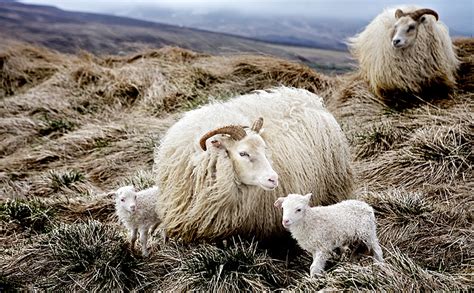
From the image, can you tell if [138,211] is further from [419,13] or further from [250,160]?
[419,13]

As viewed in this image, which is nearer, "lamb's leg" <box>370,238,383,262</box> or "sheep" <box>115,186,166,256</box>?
"lamb's leg" <box>370,238,383,262</box>

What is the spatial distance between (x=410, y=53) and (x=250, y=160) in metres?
A: 5.03

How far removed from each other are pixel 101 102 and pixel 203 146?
672 cm

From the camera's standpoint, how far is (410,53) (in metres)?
8.41

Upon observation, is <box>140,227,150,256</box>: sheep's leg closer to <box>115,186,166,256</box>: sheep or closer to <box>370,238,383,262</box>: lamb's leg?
<box>115,186,166,256</box>: sheep

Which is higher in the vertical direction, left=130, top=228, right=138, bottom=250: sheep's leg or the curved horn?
the curved horn

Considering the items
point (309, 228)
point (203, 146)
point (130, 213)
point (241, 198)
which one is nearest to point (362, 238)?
point (309, 228)

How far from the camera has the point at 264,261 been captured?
173 inches

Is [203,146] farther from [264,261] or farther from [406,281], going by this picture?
[406,281]

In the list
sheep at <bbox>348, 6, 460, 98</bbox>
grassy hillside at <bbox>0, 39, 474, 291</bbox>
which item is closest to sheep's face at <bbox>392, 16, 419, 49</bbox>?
sheep at <bbox>348, 6, 460, 98</bbox>

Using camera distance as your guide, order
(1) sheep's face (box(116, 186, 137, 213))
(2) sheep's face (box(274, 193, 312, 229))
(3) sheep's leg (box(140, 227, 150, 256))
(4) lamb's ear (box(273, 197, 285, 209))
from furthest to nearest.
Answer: (3) sheep's leg (box(140, 227, 150, 256)), (1) sheep's face (box(116, 186, 137, 213)), (4) lamb's ear (box(273, 197, 285, 209)), (2) sheep's face (box(274, 193, 312, 229))

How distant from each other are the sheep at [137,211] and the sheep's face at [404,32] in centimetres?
471

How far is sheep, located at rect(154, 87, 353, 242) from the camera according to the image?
4422mm

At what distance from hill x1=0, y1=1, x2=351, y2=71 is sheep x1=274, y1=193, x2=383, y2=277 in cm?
678
